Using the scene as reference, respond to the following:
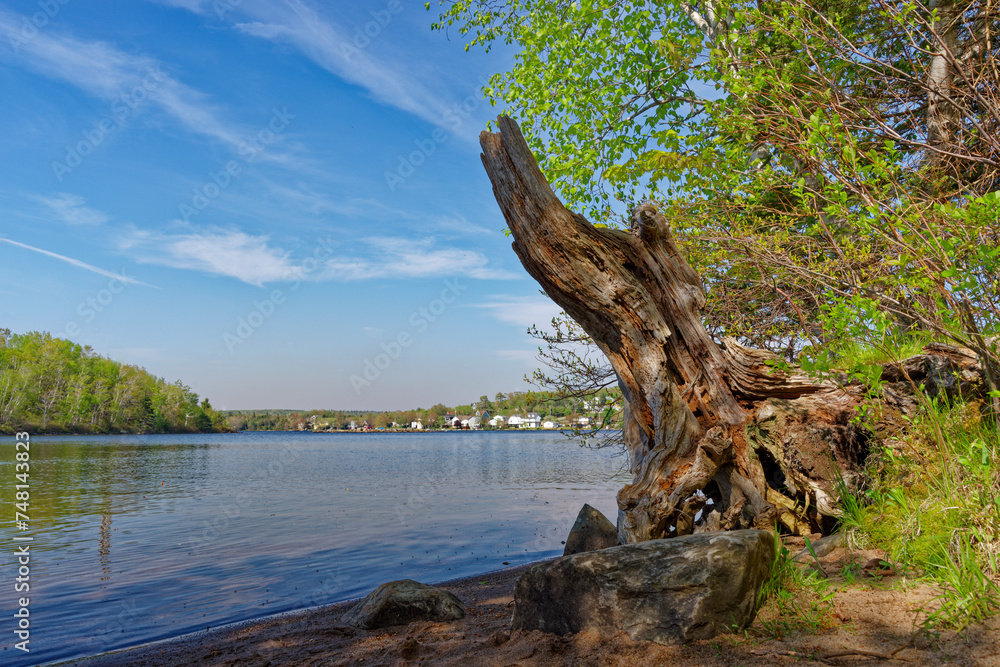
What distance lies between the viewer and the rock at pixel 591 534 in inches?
392

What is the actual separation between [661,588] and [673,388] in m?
3.00

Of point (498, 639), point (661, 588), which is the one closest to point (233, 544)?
point (498, 639)

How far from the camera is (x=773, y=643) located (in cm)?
351

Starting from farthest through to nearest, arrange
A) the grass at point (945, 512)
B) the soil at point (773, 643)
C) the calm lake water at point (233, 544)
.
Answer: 1. the calm lake water at point (233, 544)
2. the grass at point (945, 512)
3. the soil at point (773, 643)

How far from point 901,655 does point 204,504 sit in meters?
23.8

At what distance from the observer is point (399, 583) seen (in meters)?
7.20

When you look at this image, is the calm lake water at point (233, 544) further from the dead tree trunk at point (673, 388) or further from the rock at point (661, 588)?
the rock at point (661, 588)

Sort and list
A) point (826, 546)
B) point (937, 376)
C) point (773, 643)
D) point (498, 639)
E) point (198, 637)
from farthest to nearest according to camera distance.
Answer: point (198, 637)
point (937, 376)
point (826, 546)
point (498, 639)
point (773, 643)

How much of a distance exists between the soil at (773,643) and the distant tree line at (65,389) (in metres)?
91.1

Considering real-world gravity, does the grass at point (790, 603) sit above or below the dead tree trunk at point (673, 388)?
below

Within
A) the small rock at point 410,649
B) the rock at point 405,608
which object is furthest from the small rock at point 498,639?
the rock at point 405,608

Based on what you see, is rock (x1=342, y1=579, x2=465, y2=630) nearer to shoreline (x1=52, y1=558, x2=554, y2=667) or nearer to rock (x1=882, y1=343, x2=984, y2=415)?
shoreline (x1=52, y1=558, x2=554, y2=667)

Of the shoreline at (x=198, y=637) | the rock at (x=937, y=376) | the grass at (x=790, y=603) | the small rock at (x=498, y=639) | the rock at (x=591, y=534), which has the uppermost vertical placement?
the rock at (x=937, y=376)

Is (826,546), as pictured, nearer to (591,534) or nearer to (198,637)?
(591,534)
